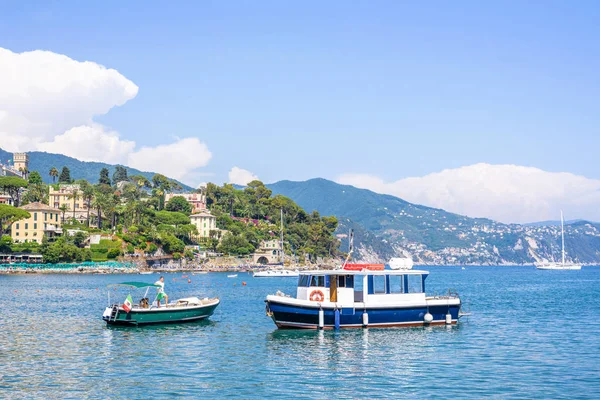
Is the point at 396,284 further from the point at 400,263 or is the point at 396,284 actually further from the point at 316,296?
the point at 316,296

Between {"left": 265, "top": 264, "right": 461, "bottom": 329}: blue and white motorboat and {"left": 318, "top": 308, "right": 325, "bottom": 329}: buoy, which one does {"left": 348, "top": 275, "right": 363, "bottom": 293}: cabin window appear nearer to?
{"left": 265, "top": 264, "right": 461, "bottom": 329}: blue and white motorboat

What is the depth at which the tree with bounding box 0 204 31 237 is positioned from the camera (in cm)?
16679

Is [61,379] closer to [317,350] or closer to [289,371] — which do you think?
[289,371]

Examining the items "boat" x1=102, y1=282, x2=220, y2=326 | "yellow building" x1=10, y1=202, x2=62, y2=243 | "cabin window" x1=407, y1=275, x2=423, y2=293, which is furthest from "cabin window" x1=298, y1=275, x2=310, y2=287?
"yellow building" x1=10, y1=202, x2=62, y2=243

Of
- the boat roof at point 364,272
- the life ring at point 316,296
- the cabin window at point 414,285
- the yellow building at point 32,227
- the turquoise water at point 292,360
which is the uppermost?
the yellow building at point 32,227

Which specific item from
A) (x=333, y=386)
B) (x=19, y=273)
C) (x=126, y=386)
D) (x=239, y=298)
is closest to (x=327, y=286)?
(x=333, y=386)

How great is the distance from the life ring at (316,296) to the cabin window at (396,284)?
5.12m

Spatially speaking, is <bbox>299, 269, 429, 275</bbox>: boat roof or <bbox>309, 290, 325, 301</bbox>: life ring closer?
<bbox>299, 269, 429, 275</bbox>: boat roof

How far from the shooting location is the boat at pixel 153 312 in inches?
1836

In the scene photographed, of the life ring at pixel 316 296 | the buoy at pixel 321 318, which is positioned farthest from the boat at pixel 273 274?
the buoy at pixel 321 318

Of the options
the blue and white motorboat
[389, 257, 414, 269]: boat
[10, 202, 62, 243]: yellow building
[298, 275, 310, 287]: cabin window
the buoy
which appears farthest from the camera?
[10, 202, 62, 243]: yellow building

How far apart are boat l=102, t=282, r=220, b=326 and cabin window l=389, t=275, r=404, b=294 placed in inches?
555

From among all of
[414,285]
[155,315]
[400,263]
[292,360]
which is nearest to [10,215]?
[155,315]

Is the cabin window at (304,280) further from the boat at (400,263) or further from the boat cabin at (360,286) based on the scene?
the boat at (400,263)
